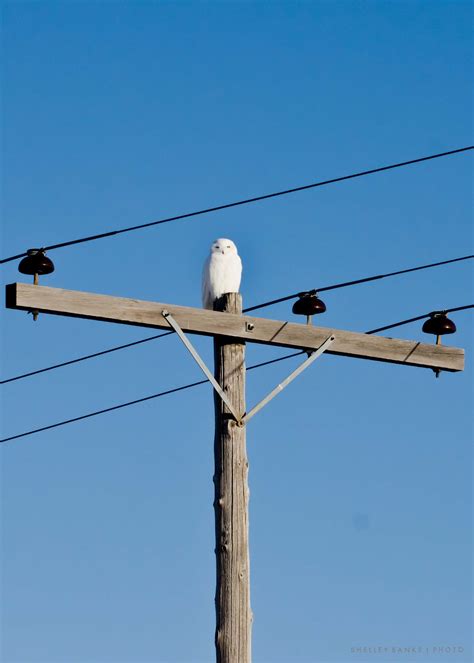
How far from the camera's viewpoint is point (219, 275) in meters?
10.7

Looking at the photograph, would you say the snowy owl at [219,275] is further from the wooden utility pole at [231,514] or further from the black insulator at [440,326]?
the black insulator at [440,326]

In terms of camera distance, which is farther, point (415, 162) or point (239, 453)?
point (415, 162)

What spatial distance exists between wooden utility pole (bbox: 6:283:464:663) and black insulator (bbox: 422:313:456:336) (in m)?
0.89

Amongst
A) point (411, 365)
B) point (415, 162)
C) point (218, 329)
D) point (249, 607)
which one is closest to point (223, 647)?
point (249, 607)

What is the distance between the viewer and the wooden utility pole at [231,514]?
9.50 meters

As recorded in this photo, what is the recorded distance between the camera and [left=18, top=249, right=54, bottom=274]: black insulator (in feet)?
31.6

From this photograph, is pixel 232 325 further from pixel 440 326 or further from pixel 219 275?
pixel 440 326

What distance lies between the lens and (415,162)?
11711 millimetres

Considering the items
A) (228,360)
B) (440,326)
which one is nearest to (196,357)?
(228,360)

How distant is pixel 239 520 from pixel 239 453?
43 centimetres

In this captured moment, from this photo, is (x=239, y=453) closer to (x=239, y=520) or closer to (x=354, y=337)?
(x=239, y=520)

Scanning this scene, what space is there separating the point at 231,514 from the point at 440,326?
98.7 inches

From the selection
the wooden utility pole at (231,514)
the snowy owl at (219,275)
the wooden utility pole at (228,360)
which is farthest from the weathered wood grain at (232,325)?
the snowy owl at (219,275)

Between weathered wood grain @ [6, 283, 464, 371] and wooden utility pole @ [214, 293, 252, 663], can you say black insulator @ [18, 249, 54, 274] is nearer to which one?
weathered wood grain @ [6, 283, 464, 371]
